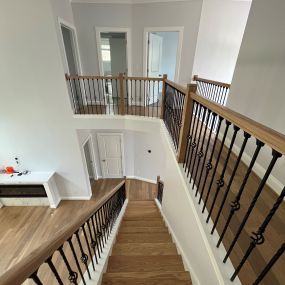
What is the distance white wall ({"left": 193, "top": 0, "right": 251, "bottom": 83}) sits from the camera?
151 inches

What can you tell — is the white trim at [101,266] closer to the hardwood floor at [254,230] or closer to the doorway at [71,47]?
the hardwood floor at [254,230]

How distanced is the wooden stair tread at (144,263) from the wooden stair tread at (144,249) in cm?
12

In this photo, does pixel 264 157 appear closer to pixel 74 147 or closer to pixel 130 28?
pixel 74 147

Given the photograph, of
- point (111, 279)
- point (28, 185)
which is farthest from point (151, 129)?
point (28, 185)

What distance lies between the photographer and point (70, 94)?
12.8ft

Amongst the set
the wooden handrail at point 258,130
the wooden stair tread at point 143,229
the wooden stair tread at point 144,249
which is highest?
the wooden handrail at point 258,130

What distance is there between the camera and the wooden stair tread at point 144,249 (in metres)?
2.12

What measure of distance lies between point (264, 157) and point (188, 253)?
1.42 meters

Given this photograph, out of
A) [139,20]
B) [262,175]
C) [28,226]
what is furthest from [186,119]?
[28,226]

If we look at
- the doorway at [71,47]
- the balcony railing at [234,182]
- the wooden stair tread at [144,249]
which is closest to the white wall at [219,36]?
the balcony railing at [234,182]

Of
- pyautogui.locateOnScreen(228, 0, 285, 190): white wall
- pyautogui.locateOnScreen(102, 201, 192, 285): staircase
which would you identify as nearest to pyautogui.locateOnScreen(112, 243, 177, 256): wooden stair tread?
pyautogui.locateOnScreen(102, 201, 192, 285): staircase

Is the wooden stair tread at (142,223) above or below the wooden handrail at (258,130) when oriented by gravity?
below

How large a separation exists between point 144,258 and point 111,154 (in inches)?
170

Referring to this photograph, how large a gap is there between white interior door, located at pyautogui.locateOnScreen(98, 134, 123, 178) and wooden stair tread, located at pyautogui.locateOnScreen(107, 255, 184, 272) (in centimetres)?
406
